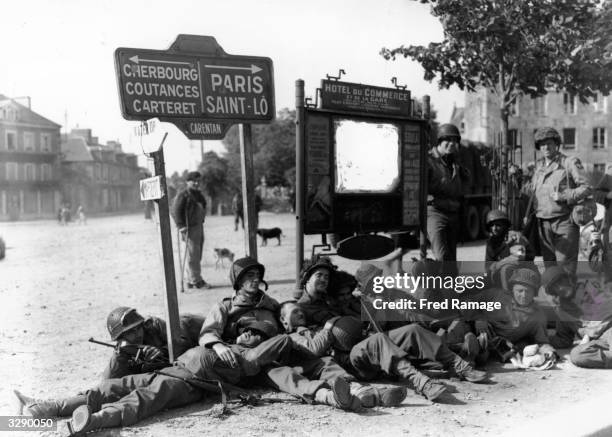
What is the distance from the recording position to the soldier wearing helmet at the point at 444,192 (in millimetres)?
7160

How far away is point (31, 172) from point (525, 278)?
19.6m

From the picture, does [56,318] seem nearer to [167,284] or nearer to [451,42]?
[167,284]

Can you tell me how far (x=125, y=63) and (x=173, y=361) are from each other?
2.29 meters

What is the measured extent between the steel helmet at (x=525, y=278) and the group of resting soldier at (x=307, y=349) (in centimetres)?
1

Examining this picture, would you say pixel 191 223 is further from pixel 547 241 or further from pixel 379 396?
pixel 379 396

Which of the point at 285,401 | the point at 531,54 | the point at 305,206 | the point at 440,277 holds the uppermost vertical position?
the point at 531,54

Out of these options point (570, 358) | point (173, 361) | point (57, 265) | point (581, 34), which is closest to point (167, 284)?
point (173, 361)

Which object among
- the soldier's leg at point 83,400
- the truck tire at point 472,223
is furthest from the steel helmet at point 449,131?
the truck tire at point 472,223

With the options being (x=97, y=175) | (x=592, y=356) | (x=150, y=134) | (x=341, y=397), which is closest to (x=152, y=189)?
(x=150, y=134)

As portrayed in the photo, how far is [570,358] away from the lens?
558cm

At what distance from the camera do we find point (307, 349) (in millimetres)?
4938

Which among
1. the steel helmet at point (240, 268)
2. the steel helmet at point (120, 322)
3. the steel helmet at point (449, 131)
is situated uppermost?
the steel helmet at point (449, 131)

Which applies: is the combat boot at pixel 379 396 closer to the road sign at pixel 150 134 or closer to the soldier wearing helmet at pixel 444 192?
the road sign at pixel 150 134

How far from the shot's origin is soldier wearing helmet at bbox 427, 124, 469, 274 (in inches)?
282
